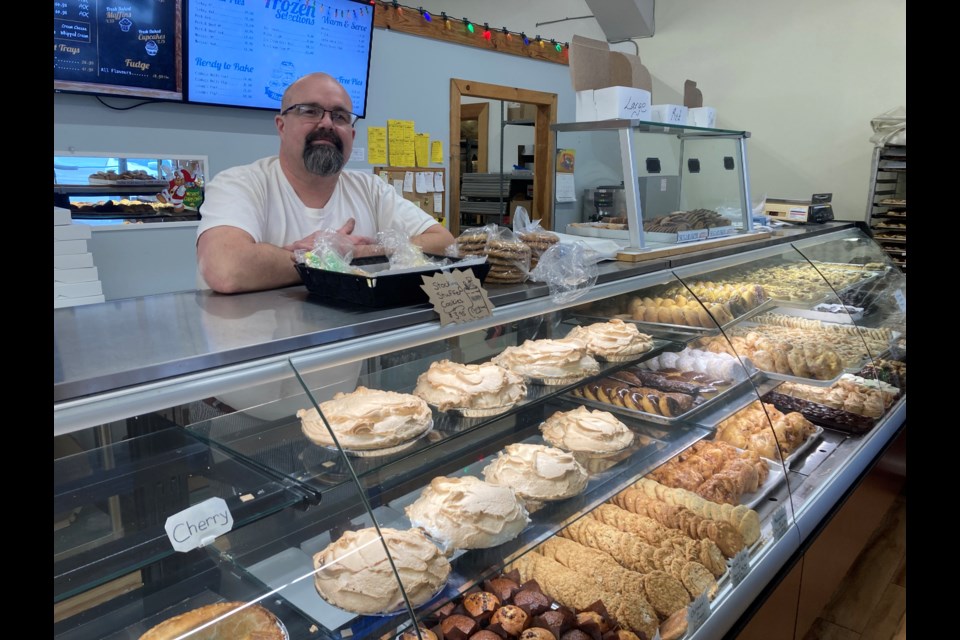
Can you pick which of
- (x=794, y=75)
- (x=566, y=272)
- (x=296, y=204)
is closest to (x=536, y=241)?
(x=566, y=272)

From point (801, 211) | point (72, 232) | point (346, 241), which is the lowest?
point (346, 241)

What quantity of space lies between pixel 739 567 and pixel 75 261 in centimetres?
334

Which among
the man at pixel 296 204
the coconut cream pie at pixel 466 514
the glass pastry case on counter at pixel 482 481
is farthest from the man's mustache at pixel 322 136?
the coconut cream pie at pixel 466 514

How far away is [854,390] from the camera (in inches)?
118

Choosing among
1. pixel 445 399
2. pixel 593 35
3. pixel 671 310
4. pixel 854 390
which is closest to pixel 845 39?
pixel 593 35

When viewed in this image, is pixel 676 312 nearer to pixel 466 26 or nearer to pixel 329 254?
pixel 329 254

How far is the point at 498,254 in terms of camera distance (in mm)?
1982

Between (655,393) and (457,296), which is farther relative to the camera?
(655,393)

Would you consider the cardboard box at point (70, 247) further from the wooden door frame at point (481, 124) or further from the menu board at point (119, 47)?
the wooden door frame at point (481, 124)

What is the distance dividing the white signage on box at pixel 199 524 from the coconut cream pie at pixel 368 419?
0.26m

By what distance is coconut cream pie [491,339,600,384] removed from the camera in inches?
78.3

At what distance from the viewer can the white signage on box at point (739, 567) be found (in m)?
1.84
